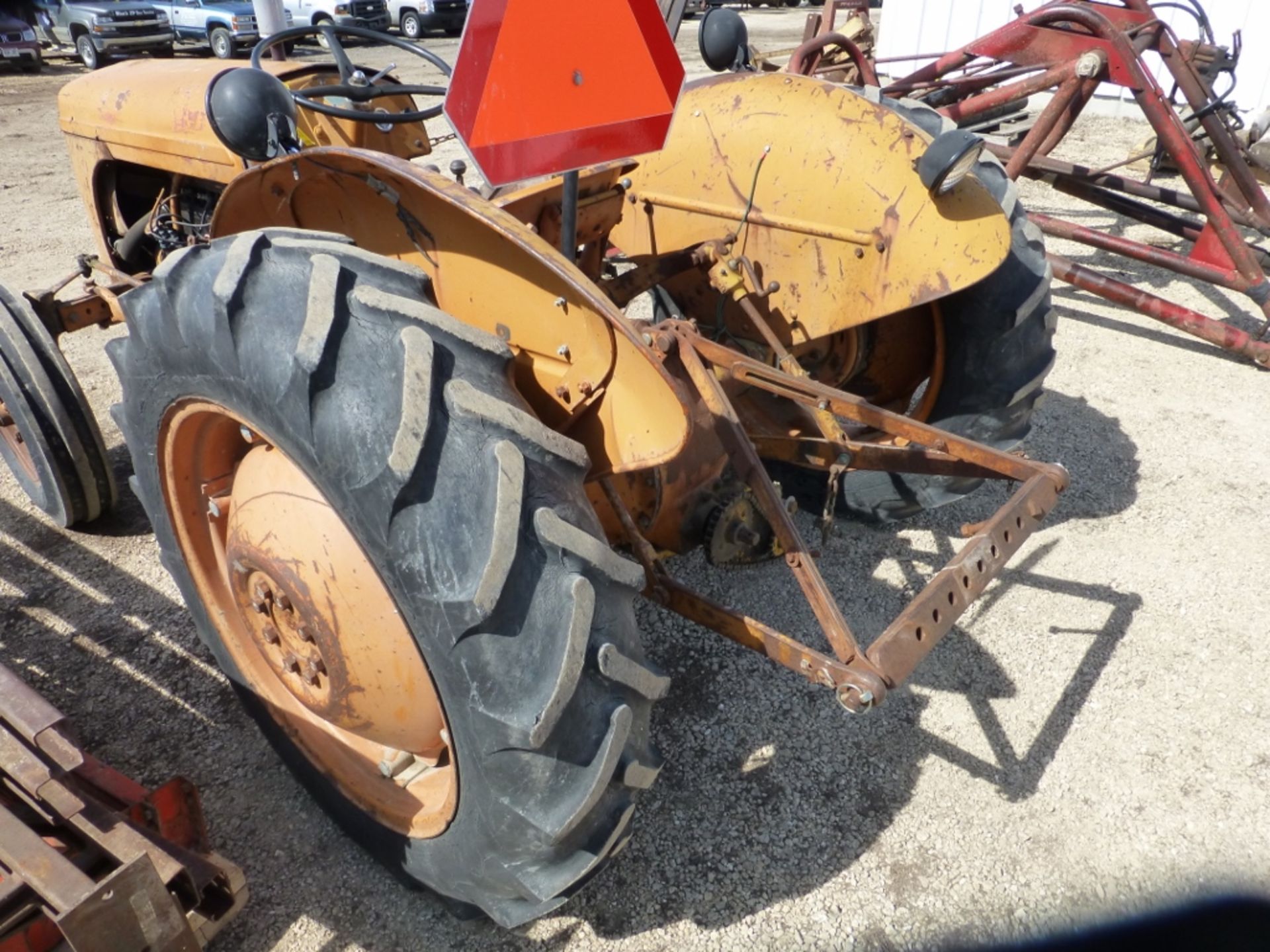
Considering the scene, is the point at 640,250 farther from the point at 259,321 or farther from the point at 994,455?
the point at 259,321

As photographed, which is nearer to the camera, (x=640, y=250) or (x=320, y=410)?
(x=320, y=410)

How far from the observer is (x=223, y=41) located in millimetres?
13578

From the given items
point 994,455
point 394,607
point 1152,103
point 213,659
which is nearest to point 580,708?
point 394,607

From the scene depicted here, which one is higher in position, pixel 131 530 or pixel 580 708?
pixel 580 708

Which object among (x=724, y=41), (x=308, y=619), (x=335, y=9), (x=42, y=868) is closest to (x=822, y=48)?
(x=724, y=41)

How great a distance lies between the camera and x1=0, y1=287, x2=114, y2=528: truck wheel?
2.81 metres

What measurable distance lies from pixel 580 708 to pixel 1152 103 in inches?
172

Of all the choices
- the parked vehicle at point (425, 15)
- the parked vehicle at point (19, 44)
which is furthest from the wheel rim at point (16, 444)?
the parked vehicle at point (425, 15)

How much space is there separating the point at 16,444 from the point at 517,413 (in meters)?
2.68

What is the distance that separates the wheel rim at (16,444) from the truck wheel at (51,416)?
192 millimetres

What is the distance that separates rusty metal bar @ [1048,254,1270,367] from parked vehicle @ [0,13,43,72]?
1439 centimetres

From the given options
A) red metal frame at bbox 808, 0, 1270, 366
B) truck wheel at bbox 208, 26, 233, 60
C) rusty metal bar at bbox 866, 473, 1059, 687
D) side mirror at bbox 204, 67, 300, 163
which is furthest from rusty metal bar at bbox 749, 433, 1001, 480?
truck wheel at bbox 208, 26, 233, 60

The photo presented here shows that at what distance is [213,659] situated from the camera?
2.48m

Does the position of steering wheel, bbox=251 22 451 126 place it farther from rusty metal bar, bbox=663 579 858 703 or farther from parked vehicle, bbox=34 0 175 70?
parked vehicle, bbox=34 0 175 70
